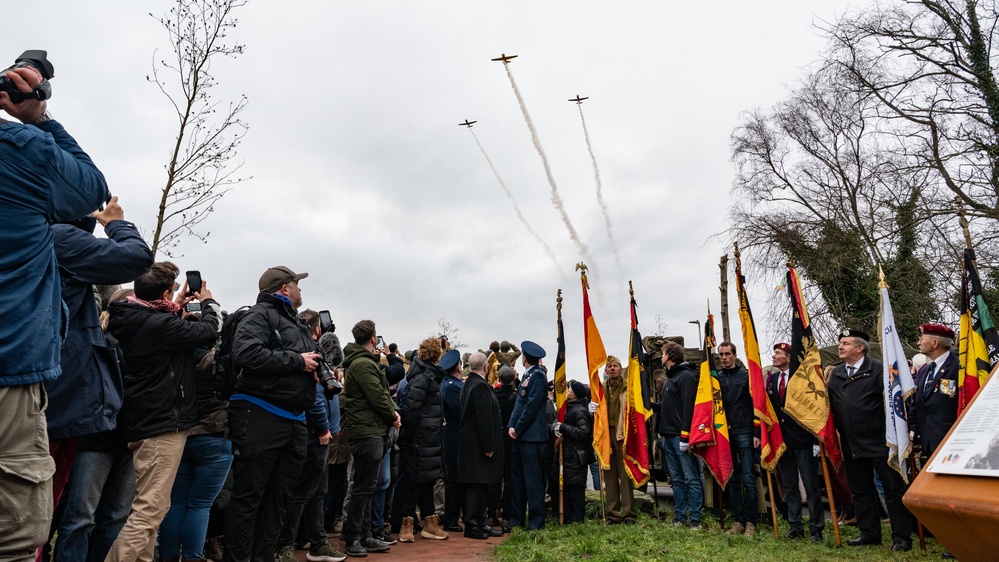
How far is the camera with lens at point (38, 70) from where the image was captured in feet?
9.07

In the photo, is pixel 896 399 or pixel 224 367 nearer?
pixel 224 367

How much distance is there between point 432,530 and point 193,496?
4.16 meters

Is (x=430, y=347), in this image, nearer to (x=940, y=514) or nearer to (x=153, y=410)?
(x=153, y=410)

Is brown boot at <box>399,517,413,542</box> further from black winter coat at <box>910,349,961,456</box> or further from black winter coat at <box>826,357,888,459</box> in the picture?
black winter coat at <box>910,349,961,456</box>

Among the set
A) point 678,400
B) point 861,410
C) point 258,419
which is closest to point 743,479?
point 678,400

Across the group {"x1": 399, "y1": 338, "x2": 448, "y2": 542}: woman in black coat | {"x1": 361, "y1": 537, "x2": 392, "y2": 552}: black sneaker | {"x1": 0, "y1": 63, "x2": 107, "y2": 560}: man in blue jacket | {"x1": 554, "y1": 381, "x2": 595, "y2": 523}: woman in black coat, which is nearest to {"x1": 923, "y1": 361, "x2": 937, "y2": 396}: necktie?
{"x1": 554, "y1": 381, "x2": 595, "y2": 523}: woman in black coat

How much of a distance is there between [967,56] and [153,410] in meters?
21.4

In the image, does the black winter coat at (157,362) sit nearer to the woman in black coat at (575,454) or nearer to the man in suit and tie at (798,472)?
the woman in black coat at (575,454)

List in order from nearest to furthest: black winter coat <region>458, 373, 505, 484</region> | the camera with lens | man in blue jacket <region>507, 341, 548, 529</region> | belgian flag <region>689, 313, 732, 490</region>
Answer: the camera with lens
black winter coat <region>458, 373, 505, 484</region>
belgian flag <region>689, 313, 732, 490</region>
man in blue jacket <region>507, 341, 548, 529</region>

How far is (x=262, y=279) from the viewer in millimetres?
5898

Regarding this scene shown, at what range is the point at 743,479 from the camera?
9.30 m

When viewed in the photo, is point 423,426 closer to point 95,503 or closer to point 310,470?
point 310,470

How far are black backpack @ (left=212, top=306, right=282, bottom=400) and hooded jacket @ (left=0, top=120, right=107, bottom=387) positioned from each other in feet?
8.35

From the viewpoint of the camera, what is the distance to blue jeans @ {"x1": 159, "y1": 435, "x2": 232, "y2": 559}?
17.2 feet
